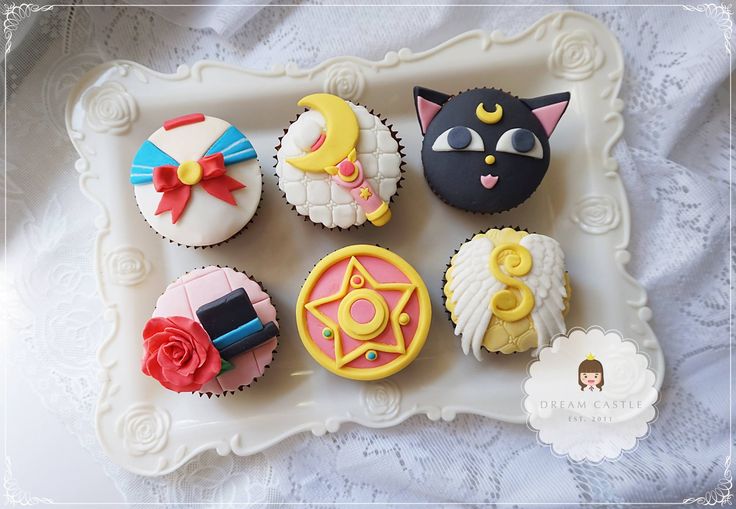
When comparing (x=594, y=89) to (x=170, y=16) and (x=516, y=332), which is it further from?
(x=170, y=16)

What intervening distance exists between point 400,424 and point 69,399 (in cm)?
126

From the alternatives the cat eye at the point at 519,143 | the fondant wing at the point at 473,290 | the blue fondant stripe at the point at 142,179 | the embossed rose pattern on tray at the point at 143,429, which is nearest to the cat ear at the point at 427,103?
the cat eye at the point at 519,143

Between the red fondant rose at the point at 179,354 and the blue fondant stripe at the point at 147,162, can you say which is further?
the blue fondant stripe at the point at 147,162

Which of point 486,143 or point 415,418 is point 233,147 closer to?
point 486,143

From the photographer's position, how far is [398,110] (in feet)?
7.29

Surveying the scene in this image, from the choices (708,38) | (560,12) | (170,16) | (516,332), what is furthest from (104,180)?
(708,38)

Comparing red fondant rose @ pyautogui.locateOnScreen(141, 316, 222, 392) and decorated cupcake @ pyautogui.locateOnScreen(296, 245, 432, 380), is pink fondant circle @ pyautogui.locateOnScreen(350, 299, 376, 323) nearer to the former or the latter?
decorated cupcake @ pyautogui.locateOnScreen(296, 245, 432, 380)

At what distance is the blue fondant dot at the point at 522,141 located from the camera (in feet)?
6.32

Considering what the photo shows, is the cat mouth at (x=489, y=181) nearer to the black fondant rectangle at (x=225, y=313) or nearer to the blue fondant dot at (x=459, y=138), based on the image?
the blue fondant dot at (x=459, y=138)

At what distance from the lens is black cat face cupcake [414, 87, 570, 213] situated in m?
1.95

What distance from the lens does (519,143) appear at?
193 centimetres

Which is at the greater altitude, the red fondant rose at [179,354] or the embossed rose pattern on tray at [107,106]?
the embossed rose pattern on tray at [107,106]

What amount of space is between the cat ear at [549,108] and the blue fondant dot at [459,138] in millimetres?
273

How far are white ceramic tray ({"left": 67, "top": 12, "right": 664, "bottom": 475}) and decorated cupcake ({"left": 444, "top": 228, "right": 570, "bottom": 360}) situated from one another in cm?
18
